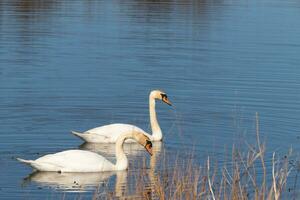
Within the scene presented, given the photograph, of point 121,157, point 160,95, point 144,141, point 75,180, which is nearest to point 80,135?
point 121,157

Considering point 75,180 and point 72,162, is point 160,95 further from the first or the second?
point 75,180

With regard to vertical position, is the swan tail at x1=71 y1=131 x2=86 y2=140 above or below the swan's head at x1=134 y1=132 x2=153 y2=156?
below

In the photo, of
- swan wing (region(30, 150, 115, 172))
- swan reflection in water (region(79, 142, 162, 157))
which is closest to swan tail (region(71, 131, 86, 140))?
swan reflection in water (region(79, 142, 162, 157))

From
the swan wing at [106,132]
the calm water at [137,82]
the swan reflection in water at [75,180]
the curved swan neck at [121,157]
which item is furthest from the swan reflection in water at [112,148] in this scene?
the swan reflection in water at [75,180]

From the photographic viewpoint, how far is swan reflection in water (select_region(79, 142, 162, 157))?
15520 millimetres

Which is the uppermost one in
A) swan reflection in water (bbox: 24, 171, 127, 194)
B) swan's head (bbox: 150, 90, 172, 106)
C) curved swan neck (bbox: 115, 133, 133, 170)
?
swan's head (bbox: 150, 90, 172, 106)

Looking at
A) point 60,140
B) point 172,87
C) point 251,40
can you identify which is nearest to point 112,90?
point 172,87

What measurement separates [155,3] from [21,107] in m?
24.0

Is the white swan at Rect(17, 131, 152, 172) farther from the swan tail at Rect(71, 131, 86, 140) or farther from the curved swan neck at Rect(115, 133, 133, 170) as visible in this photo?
the swan tail at Rect(71, 131, 86, 140)

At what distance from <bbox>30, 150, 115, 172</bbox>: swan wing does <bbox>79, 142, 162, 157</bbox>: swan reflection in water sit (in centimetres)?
154

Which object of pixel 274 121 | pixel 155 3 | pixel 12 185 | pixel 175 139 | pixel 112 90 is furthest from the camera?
pixel 155 3

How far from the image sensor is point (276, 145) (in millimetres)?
15375

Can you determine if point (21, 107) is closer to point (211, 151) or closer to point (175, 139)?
point (175, 139)

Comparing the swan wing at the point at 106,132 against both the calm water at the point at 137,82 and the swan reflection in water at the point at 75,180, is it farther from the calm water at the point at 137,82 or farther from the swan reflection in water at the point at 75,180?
the swan reflection in water at the point at 75,180
